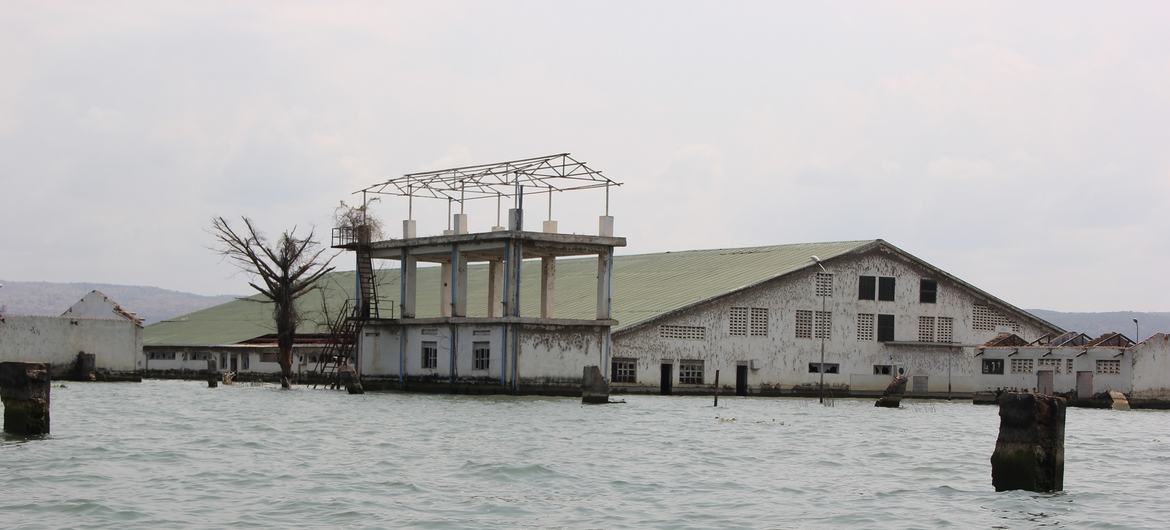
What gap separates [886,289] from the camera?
77438 mm

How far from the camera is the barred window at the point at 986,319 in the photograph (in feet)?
264

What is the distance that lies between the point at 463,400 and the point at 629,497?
31.4 meters

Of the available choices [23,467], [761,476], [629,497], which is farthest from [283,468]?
[761,476]

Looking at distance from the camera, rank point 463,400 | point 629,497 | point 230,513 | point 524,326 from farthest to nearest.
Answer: point 524,326
point 463,400
point 629,497
point 230,513

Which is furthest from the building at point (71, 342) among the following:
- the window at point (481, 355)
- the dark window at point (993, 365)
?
the dark window at point (993, 365)

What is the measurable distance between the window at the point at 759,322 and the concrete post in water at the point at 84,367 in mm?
32967

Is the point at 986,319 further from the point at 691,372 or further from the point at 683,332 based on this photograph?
the point at 683,332

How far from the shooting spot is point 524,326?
195ft

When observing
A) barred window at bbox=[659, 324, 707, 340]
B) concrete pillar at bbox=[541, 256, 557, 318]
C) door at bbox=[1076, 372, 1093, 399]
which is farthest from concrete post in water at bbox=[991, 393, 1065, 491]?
door at bbox=[1076, 372, 1093, 399]

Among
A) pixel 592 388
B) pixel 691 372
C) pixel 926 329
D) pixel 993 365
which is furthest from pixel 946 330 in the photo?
pixel 592 388

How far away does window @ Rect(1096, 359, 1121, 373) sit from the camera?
71.6 meters

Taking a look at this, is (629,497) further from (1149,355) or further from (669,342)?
(1149,355)

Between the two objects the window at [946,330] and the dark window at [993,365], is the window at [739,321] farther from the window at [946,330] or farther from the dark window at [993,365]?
the dark window at [993,365]

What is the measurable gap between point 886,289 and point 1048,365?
8.98 meters
